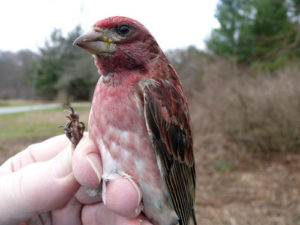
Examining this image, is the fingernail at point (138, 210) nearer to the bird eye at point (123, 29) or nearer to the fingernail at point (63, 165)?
the fingernail at point (63, 165)

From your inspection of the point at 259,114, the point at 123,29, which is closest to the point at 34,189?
the point at 123,29

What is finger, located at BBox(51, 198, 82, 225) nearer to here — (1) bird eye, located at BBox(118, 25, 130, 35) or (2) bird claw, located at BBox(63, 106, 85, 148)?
A: (2) bird claw, located at BBox(63, 106, 85, 148)

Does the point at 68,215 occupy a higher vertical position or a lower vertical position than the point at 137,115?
lower

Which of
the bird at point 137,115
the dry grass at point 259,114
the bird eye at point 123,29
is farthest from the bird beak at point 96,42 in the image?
the dry grass at point 259,114

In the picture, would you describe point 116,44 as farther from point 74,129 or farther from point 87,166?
point 87,166

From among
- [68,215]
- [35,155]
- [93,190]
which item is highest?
[35,155]

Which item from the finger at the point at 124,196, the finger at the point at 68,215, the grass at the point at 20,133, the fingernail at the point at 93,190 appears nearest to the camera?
the finger at the point at 124,196

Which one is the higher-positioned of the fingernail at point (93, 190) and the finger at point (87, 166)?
the finger at point (87, 166)

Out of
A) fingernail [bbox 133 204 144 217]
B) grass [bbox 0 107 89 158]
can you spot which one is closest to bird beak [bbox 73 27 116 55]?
fingernail [bbox 133 204 144 217]
